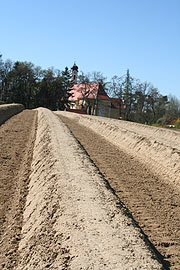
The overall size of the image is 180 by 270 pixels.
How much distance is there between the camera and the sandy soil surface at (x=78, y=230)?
3197mm

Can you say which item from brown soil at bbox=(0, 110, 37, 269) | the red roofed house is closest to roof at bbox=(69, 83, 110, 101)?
the red roofed house

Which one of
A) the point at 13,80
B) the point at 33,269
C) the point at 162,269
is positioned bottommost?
the point at 33,269

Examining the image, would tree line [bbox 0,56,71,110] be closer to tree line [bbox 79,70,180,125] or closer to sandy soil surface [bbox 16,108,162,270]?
tree line [bbox 79,70,180,125]

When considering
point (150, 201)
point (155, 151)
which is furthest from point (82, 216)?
point (155, 151)

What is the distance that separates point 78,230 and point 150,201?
8.14ft

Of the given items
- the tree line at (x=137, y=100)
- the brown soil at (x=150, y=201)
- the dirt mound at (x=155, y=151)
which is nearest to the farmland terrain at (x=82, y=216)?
the brown soil at (x=150, y=201)

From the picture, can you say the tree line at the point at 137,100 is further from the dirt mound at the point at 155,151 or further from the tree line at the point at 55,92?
the dirt mound at the point at 155,151

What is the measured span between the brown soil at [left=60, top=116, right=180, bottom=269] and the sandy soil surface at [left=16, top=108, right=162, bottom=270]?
0.44 m

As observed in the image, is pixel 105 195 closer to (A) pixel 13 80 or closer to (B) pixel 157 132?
(B) pixel 157 132

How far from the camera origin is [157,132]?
21.3m

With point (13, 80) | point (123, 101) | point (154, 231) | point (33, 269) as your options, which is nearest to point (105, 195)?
point (154, 231)

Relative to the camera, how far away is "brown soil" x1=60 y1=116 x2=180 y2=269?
427 centimetres

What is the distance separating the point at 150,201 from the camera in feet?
19.5

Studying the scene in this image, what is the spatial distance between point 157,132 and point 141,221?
1685 cm
